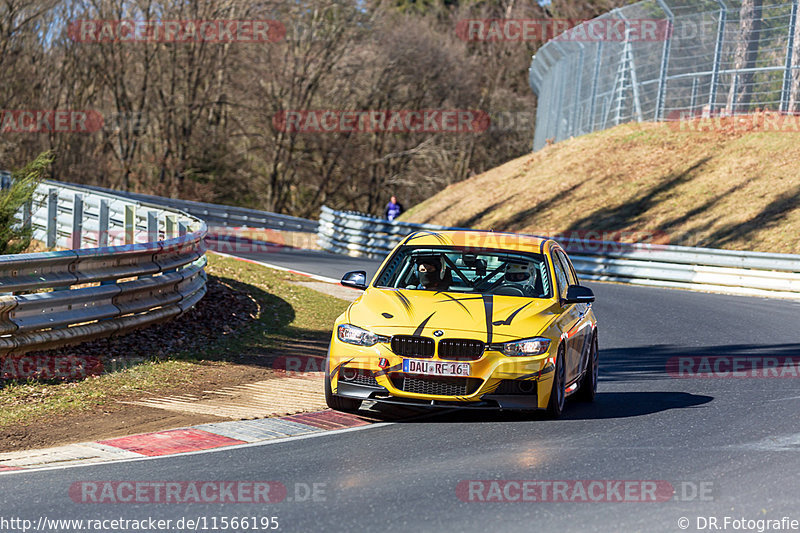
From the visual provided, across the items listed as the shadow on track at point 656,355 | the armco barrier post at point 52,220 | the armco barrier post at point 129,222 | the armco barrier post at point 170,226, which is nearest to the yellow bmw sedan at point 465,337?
the shadow on track at point 656,355

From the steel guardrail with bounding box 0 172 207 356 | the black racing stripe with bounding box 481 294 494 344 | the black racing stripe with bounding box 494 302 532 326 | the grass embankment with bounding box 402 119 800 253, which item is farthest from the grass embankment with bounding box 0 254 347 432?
the grass embankment with bounding box 402 119 800 253

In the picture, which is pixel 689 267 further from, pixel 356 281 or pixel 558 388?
pixel 558 388

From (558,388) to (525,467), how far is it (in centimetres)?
175

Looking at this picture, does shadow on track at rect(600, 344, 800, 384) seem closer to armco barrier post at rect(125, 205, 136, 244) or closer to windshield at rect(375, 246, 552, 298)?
windshield at rect(375, 246, 552, 298)

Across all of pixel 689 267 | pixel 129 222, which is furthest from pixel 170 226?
pixel 689 267

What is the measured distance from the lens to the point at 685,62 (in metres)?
32.6

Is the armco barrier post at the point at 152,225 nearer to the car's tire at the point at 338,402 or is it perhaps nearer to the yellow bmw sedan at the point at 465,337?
the yellow bmw sedan at the point at 465,337

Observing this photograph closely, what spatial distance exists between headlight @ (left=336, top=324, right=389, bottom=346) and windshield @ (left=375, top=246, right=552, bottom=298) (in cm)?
95

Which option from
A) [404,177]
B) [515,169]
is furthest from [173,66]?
[515,169]

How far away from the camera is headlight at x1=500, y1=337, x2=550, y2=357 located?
8.11 m

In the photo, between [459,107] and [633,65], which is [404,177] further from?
[633,65]

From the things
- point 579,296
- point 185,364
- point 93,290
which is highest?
point 579,296

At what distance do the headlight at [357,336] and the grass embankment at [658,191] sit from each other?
18.9 meters

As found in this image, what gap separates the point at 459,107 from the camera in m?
61.8
